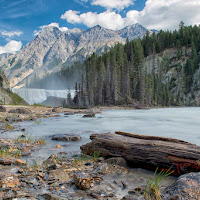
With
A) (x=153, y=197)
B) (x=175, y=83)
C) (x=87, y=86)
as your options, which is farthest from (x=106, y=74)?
(x=153, y=197)

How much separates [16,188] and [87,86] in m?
54.2

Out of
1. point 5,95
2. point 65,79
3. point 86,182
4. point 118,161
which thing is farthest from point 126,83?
point 65,79

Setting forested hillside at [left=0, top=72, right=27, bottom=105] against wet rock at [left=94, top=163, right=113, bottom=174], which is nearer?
wet rock at [left=94, top=163, right=113, bottom=174]

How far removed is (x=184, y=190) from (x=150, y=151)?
1762mm

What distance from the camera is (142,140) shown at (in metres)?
5.12

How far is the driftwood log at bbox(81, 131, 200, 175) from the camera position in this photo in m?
4.11

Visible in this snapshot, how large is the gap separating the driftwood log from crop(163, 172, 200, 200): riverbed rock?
896mm

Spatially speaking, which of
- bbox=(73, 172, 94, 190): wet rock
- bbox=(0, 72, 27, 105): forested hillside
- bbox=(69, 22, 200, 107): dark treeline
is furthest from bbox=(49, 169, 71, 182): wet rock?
bbox=(69, 22, 200, 107): dark treeline

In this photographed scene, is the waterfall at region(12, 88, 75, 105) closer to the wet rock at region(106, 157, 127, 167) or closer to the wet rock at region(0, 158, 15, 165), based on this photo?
the wet rock at region(0, 158, 15, 165)

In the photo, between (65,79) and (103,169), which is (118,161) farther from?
(65,79)

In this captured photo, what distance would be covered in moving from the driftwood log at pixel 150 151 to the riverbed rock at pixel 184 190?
2.94 feet

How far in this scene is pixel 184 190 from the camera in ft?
9.30

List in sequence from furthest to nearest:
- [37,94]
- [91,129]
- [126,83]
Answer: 1. [37,94]
2. [126,83]
3. [91,129]

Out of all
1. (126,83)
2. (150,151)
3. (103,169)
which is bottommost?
(103,169)
